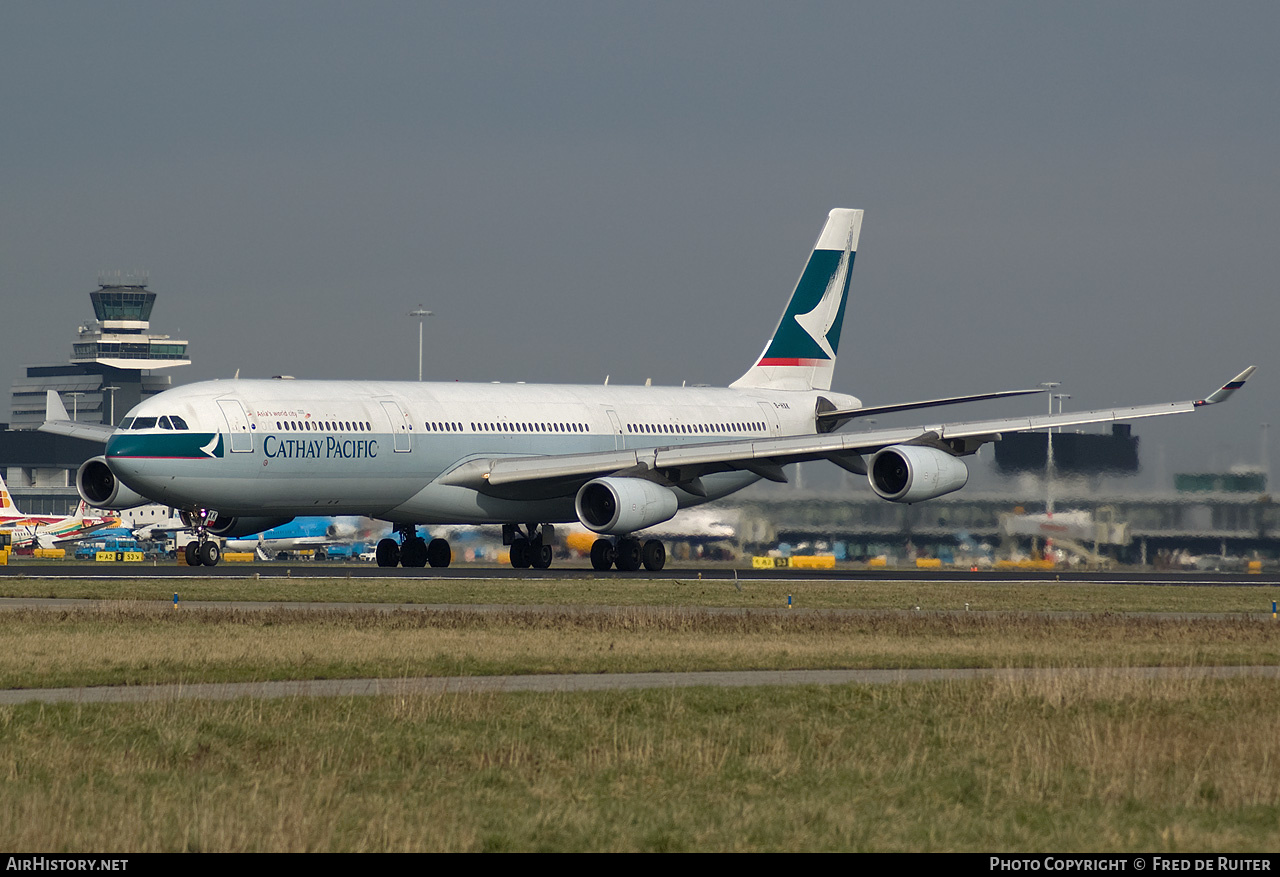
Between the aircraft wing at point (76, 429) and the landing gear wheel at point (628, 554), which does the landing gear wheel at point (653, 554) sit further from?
the aircraft wing at point (76, 429)

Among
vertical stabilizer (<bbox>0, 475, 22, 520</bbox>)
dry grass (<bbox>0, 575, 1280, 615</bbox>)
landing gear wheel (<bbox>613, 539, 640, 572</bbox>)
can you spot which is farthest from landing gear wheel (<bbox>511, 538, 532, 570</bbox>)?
vertical stabilizer (<bbox>0, 475, 22, 520</bbox>)

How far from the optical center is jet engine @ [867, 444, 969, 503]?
47.6m

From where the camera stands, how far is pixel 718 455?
48500 mm

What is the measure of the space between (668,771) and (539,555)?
131 ft

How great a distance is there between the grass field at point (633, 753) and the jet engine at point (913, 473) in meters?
21.3

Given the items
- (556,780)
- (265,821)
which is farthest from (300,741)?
(265,821)

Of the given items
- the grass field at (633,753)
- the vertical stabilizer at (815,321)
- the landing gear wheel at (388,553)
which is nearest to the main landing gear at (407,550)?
the landing gear wheel at (388,553)

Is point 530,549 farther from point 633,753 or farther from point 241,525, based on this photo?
point 633,753

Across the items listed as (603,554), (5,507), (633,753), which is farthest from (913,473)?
(5,507)

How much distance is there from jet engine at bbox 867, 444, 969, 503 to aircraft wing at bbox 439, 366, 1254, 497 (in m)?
0.56

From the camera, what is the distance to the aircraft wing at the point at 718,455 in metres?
48.6
